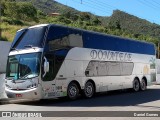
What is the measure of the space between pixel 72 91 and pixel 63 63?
1.57m

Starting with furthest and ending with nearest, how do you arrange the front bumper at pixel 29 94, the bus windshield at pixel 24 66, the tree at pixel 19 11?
the tree at pixel 19 11, the bus windshield at pixel 24 66, the front bumper at pixel 29 94

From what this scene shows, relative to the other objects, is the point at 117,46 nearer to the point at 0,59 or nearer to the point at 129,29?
the point at 0,59

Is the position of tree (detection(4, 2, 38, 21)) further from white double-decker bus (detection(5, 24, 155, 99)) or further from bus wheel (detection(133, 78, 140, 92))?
white double-decker bus (detection(5, 24, 155, 99))

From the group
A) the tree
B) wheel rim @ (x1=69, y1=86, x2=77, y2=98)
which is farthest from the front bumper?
the tree

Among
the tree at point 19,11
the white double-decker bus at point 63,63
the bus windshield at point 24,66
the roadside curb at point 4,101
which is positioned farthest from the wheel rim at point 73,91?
the tree at point 19,11

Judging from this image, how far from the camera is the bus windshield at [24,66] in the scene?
53.2 ft

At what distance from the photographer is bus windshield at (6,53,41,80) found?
16.2m

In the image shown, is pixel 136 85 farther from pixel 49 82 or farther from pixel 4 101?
pixel 4 101

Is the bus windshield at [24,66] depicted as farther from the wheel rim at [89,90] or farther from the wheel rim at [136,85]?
the wheel rim at [136,85]

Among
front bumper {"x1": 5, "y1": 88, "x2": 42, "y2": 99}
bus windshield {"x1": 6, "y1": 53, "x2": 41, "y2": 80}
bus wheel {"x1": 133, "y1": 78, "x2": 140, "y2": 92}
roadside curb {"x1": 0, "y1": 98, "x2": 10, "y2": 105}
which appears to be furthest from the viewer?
bus wheel {"x1": 133, "y1": 78, "x2": 140, "y2": 92}

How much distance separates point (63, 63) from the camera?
17.7m

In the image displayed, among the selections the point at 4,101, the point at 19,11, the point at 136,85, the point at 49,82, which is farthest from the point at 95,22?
the point at 49,82

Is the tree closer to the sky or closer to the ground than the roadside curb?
closer to the sky

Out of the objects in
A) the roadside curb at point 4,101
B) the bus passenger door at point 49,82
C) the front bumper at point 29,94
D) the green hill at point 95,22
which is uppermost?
the green hill at point 95,22
